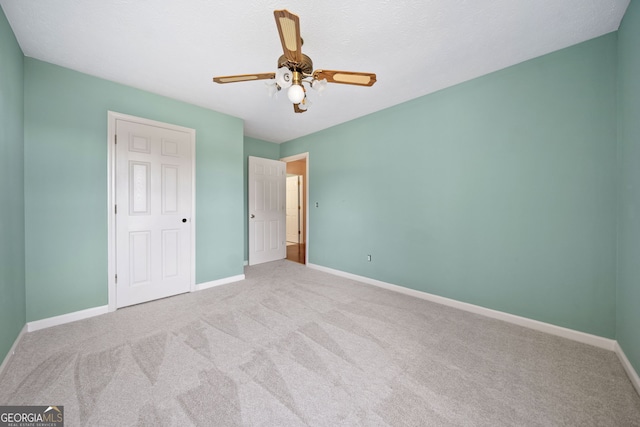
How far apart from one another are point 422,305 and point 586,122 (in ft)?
7.61

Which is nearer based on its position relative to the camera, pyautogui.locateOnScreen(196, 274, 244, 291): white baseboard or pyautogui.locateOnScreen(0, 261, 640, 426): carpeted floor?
pyautogui.locateOnScreen(0, 261, 640, 426): carpeted floor

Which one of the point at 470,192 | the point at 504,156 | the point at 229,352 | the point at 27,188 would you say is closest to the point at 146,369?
the point at 229,352

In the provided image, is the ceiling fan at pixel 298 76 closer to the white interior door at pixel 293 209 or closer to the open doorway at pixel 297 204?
the open doorway at pixel 297 204

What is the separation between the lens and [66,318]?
2336 millimetres

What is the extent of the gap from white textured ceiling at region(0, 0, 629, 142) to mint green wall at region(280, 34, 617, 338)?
1.13 ft

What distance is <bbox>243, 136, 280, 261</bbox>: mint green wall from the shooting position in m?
4.58

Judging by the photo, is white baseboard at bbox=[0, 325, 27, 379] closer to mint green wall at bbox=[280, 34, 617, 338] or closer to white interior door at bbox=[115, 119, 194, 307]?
white interior door at bbox=[115, 119, 194, 307]

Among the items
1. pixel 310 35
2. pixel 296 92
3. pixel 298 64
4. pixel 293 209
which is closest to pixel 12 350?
pixel 296 92

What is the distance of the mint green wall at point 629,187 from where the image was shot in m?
1.55

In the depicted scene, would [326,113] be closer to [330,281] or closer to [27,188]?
[330,281]

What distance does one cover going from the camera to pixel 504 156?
7.77ft

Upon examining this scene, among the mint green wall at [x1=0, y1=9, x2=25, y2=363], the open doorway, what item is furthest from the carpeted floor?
the open doorway

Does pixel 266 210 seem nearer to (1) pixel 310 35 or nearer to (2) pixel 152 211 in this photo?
(2) pixel 152 211

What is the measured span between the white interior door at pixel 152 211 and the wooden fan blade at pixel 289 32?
2335 mm
